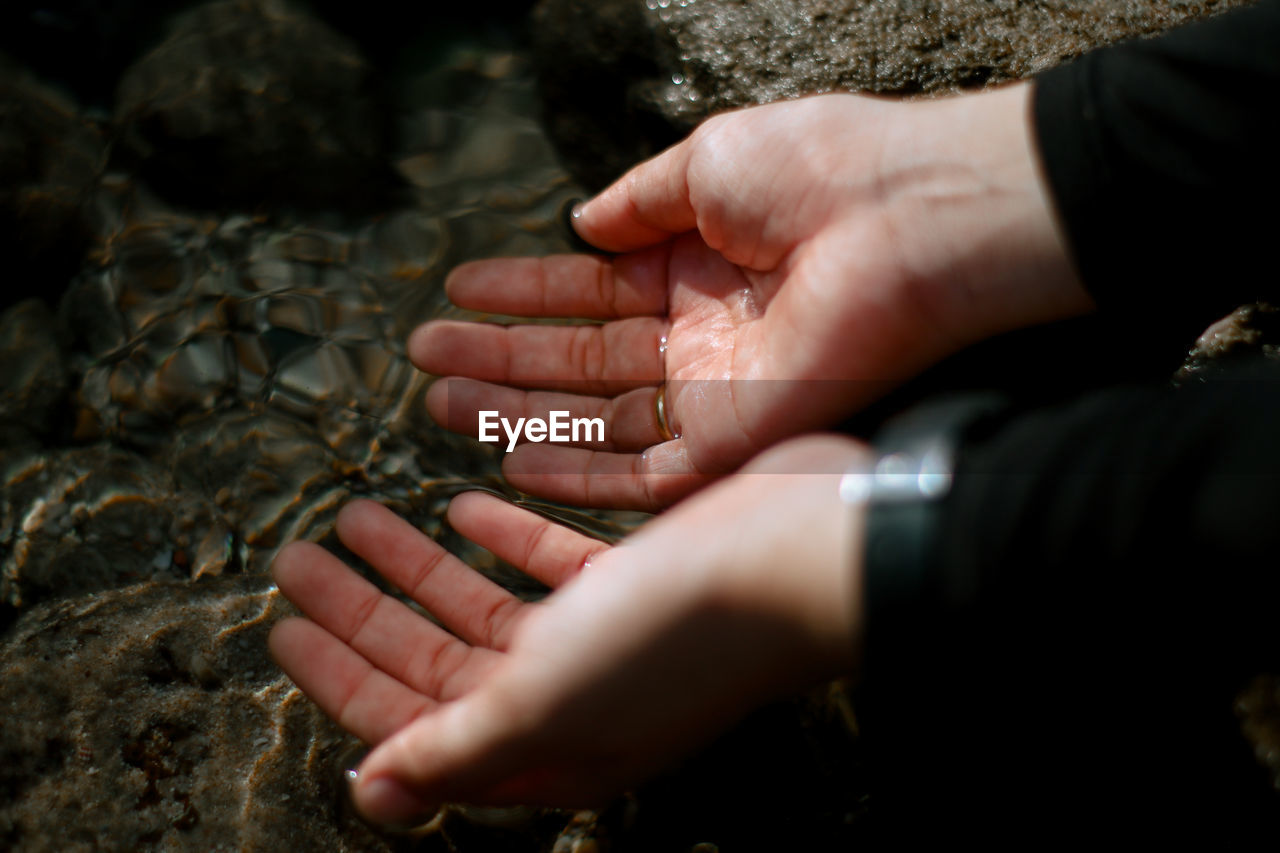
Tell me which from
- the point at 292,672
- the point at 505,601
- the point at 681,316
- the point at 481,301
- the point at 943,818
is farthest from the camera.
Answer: the point at 481,301

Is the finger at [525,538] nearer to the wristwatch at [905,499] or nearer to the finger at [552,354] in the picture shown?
the finger at [552,354]

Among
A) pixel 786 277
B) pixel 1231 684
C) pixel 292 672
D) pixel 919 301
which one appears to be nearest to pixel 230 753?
pixel 292 672

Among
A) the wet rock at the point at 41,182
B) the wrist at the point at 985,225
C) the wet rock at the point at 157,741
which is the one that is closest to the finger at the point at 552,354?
the wrist at the point at 985,225

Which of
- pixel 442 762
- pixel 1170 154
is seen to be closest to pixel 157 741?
pixel 442 762

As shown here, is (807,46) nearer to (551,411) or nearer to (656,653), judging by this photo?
(551,411)

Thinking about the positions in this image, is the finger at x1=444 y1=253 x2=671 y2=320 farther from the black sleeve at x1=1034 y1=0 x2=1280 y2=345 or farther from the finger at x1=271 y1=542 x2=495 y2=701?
the black sleeve at x1=1034 y1=0 x2=1280 y2=345

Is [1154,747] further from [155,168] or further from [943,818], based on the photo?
[155,168]

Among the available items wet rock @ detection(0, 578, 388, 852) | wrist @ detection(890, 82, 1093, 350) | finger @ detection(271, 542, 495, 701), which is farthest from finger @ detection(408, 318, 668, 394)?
wet rock @ detection(0, 578, 388, 852)
